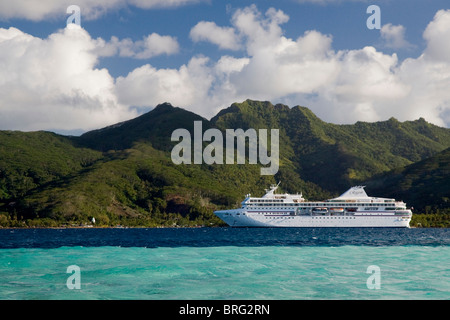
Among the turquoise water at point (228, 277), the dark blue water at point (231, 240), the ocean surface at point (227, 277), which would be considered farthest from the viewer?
the dark blue water at point (231, 240)

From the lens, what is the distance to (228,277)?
46688 mm

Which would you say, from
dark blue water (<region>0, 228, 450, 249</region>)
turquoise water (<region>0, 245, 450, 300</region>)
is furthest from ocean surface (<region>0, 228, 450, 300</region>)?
dark blue water (<region>0, 228, 450, 249</region>)

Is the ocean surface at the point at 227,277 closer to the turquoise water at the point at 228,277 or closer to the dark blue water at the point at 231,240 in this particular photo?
the turquoise water at the point at 228,277

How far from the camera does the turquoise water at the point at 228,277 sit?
125ft

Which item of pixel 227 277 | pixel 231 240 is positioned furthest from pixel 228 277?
pixel 231 240

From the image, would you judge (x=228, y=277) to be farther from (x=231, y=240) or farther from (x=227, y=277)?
(x=231, y=240)

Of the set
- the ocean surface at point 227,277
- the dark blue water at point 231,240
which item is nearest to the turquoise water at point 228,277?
the ocean surface at point 227,277

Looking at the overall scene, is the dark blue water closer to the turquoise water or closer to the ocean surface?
the turquoise water

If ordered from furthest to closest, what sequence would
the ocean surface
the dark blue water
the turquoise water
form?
the dark blue water < the turquoise water < the ocean surface

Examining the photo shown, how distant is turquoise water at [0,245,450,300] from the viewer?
3816 centimetres

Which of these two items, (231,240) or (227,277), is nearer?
(227,277)
